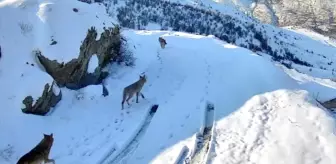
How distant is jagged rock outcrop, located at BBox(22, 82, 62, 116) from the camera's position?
683 inches

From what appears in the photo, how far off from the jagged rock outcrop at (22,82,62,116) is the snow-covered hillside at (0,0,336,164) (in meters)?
0.22

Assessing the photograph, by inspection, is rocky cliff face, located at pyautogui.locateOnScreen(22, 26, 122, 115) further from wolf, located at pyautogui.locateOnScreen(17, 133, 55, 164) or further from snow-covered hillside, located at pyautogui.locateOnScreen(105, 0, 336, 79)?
snow-covered hillside, located at pyautogui.locateOnScreen(105, 0, 336, 79)

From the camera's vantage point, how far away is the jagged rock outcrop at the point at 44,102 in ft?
56.9

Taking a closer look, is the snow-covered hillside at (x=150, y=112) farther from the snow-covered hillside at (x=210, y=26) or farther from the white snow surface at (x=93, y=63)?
the snow-covered hillside at (x=210, y=26)

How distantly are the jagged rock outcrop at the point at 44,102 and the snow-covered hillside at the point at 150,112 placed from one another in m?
0.22

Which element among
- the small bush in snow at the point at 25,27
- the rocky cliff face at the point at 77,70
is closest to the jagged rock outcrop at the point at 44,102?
the rocky cliff face at the point at 77,70

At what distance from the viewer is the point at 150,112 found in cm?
2002

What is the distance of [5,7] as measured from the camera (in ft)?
64.7

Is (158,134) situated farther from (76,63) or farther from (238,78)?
(238,78)

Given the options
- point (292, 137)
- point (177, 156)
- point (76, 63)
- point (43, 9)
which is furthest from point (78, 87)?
point (292, 137)

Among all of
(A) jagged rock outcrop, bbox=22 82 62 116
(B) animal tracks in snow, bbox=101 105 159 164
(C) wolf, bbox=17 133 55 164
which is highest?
(C) wolf, bbox=17 133 55 164

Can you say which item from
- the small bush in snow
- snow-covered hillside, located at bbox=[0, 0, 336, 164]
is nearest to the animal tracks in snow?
snow-covered hillside, located at bbox=[0, 0, 336, 164]

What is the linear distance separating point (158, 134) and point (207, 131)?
189 centimetres

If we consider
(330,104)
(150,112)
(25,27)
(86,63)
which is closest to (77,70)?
(86,63)
